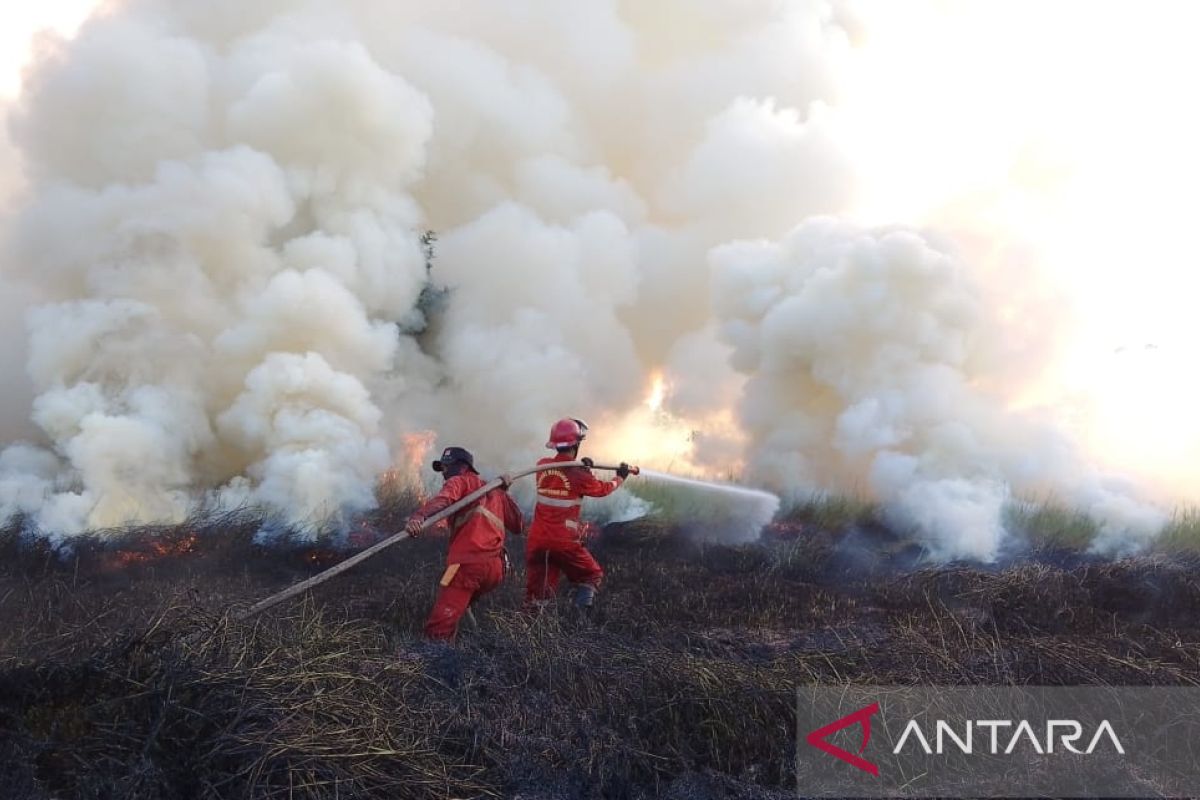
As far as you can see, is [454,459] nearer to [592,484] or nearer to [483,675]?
[592,484]

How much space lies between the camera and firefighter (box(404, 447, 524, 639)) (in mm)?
6410

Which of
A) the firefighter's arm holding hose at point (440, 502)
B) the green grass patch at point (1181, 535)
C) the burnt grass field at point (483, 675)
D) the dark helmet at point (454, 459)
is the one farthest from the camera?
the green grass patch at point (1181, 535)

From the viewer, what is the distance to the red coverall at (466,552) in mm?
6414

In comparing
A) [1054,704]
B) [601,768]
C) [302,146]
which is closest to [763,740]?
[601,768]

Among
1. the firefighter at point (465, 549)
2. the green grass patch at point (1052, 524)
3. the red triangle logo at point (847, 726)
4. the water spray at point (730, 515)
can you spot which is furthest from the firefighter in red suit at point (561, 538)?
the green grass patch at point (1052, 524)

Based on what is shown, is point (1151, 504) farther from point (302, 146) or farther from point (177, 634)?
point (302, 146)

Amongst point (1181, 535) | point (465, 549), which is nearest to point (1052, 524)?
point (1181, 535)

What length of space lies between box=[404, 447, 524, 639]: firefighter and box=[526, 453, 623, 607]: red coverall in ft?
1.65

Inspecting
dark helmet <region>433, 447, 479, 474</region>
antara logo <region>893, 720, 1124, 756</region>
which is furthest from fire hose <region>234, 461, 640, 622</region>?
antara logo <region>893, 720, 1124, 756</region>

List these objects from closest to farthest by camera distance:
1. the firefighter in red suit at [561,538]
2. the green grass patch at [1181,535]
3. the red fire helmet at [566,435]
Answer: the firefighter in red suit at [561,538] < the red fire helmet at [566,435] < the green grass patch at [1181,535]

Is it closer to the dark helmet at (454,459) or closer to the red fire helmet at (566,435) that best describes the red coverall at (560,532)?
the red fire helmet at (566,435)

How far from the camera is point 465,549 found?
6570 mm

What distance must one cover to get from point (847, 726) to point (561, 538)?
3175mm

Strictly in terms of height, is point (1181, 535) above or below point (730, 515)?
below
